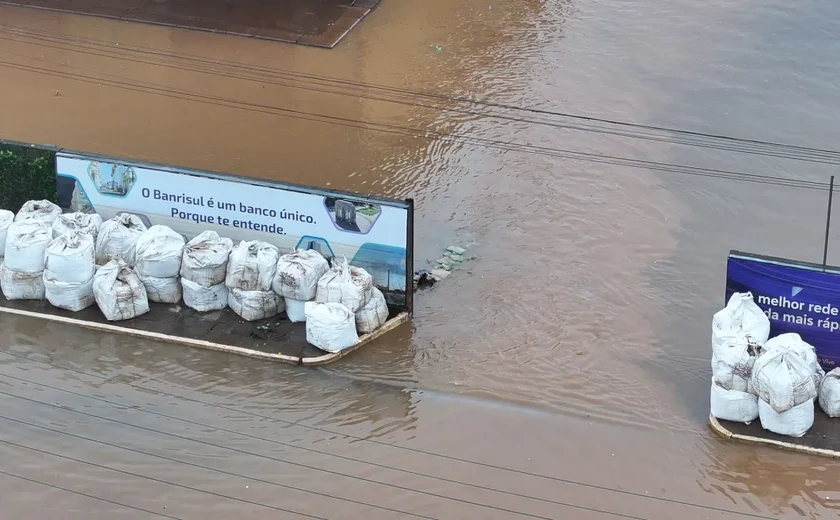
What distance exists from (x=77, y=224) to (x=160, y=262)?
105cm

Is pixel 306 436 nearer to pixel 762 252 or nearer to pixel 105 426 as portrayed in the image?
pixel 105 426

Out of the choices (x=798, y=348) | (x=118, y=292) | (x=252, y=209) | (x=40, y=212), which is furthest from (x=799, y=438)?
(x=40, y=212)

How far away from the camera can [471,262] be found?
424 inches

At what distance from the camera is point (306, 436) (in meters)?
8.18

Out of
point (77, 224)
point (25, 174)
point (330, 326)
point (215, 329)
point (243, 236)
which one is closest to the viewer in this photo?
point (330, 326)

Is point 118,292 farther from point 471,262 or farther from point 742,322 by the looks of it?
point 742,322

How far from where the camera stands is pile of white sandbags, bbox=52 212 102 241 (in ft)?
32.2

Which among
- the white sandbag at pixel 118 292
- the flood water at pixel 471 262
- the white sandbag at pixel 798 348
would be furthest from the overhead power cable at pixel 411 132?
the white sandbag at pixel 118 292

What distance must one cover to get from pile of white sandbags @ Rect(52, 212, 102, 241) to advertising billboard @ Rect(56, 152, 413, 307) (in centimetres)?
38

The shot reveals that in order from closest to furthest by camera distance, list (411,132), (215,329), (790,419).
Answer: (790,419) < (215,329) < (411,132)

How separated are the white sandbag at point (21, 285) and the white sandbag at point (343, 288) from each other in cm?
290

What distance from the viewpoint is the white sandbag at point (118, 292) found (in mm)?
9555

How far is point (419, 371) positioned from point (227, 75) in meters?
7.47

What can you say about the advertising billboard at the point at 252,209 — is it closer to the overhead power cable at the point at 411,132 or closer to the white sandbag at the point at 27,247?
the white sandbag at the point at 27,247
